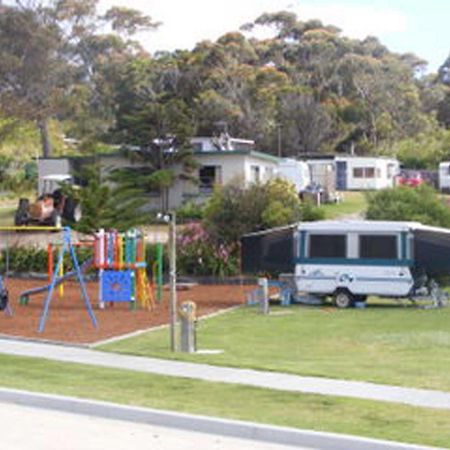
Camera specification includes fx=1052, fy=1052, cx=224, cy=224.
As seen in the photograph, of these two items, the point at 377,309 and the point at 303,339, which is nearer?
the point at 303,339

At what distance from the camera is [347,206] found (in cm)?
5809

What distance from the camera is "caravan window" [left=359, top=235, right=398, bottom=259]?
2678 cm

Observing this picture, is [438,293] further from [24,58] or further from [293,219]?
[24,58]

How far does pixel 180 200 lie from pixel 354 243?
89.7 feet

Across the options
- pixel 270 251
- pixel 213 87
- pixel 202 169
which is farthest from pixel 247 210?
pixel 213 87

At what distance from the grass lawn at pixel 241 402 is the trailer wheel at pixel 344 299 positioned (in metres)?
12.7

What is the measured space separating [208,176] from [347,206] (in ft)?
28.8

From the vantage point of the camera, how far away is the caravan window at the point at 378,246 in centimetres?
2678

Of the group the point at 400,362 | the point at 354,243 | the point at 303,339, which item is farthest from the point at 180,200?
the point at 400,362

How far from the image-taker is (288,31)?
4729 inches

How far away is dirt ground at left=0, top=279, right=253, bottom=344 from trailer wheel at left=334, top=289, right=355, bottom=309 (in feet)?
8.52

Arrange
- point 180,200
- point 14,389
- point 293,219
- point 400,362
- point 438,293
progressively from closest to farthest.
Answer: point 14,389, point 400,362, point 438,293, point 293,219, point 180,200

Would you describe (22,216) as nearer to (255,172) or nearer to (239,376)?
(255,172)

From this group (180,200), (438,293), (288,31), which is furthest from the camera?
(288,31)
